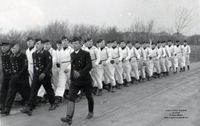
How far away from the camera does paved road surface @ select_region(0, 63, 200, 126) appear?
7.91 m

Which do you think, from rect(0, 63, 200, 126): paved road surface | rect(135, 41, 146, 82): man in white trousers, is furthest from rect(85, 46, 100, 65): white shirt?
rect(135, 41, 146, 82): man in white trousers

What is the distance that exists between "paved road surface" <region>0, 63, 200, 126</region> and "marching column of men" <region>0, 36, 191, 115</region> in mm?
520

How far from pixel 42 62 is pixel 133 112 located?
2692 millimetres

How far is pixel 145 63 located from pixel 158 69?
1496mm

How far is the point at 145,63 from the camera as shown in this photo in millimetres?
17000

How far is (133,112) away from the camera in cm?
899

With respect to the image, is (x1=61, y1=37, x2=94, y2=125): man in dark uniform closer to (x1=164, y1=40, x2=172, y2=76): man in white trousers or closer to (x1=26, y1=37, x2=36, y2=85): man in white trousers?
(x1=26, y1=37, x2=36, y2=85): man in white trousers

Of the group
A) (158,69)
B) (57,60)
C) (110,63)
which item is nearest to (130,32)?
(158,69)

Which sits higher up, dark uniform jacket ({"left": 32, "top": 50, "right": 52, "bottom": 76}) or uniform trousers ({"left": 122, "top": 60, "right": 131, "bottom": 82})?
dark uniform jacket ({"left": 32, "top": 50, "right": 52, "bottom": 76})

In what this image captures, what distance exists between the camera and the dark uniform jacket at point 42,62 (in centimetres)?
941

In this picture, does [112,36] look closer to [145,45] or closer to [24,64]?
[145,45]

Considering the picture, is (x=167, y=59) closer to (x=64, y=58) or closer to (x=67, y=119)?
(x=64, y=58)

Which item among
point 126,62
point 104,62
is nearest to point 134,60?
point 126,62

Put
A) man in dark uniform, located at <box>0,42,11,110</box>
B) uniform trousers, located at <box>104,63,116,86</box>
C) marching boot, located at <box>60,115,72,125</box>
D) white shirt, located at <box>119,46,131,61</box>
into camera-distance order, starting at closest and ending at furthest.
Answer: marching boot, located at <box>60,115,72,125</box> → man in dark uniform, located at <box>0,42,11,110</box> → uniform trousers, located at <box>104,63,116,86</box> → white shirt, located at <box>119,46,131,61</box>
